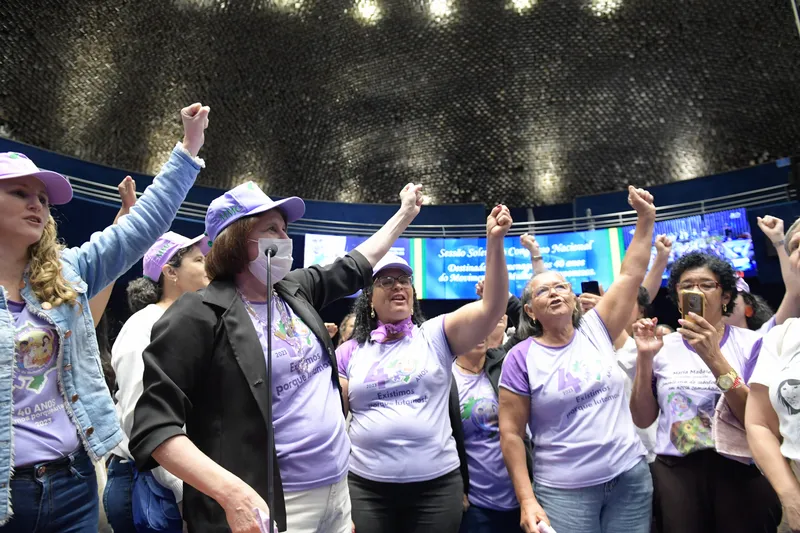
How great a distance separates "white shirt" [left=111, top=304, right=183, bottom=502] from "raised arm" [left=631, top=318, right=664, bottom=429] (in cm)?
168

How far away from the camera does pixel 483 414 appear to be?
2344 millimetres

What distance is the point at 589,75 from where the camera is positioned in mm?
Answer: 8820

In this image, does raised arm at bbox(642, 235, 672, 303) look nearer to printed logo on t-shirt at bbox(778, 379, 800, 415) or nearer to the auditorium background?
printed logo on t-shirt at bbox(778, 379, 800, 415)

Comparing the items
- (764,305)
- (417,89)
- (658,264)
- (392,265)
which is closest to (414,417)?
(392,265)

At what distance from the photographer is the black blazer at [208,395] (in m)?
1.14

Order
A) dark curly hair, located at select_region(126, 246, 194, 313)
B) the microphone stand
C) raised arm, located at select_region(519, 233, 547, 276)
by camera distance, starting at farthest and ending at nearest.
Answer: raised arm, located at select_region(519, 233, 547, 276) < dark curly hair, located at select_region(126, 246, 194, 313) < the microphone stand

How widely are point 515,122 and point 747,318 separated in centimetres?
704

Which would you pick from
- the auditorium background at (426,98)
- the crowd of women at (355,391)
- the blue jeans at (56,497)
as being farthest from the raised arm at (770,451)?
the auditorium background at (426,98)

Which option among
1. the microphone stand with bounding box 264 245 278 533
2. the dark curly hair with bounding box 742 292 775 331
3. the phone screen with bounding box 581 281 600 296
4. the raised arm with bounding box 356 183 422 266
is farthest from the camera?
the phone screen with bounding box 581 281 600 296

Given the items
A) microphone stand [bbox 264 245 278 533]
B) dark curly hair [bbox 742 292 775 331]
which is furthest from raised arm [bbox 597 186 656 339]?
microphone stand [bbox 264 245 278 533]

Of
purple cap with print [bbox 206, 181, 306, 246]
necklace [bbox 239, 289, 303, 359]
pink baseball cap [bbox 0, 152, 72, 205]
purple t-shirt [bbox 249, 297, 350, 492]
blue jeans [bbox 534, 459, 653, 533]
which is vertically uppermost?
pink baseball cap [bbox 0, 152, 72, 205]

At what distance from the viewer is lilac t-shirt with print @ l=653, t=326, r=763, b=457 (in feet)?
6.75

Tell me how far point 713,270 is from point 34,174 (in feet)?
7.49

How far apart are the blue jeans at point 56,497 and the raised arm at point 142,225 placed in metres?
0.44
